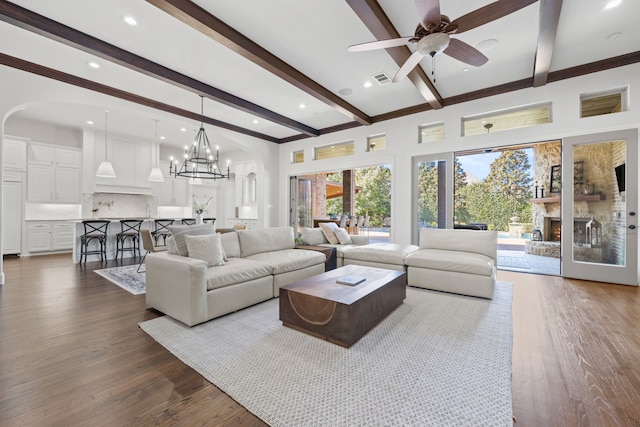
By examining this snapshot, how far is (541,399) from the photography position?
161cm

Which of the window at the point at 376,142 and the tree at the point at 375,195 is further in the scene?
the tree at the point at 375,195

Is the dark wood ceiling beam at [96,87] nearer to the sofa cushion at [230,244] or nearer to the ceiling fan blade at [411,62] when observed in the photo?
the sofa cushion at [230,244]

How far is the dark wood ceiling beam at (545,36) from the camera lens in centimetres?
265

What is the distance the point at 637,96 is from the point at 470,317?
4217 mm

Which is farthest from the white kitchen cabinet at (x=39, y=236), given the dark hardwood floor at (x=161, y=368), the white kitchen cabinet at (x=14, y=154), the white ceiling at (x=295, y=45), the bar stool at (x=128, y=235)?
the dark hardwood floor at (x=161, y=368)

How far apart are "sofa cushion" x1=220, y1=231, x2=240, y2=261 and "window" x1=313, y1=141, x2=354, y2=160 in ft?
13.7

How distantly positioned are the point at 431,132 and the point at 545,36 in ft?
8.78

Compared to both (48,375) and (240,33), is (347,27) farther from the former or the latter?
(48,375)

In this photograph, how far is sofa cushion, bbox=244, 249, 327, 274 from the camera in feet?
11.4

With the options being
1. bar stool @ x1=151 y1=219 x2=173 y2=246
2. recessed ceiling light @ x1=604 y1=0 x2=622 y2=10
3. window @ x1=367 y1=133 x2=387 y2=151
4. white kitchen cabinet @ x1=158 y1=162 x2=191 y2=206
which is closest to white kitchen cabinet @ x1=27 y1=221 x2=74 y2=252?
bar stool @ x1=151 y1=219 x2=173 y2=246

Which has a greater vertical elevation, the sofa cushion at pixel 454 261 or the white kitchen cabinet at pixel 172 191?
the white kitchen cabinet at pixel 172 191

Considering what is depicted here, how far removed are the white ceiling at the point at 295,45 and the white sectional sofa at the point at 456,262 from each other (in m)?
2.60

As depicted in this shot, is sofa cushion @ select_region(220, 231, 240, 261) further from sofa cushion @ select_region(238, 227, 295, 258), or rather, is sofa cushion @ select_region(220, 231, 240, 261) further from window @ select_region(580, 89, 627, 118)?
window @ select_region(580, 89, 627, 118)

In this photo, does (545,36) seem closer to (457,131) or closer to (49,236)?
(457,131)
